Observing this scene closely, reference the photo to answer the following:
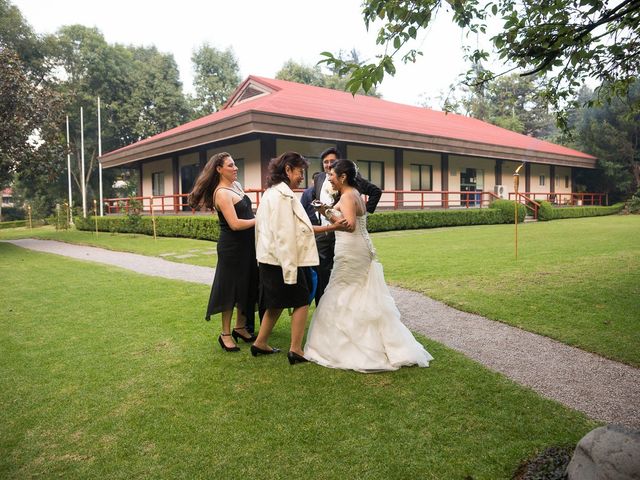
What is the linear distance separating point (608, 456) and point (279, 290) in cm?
271

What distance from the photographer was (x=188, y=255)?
12141mm

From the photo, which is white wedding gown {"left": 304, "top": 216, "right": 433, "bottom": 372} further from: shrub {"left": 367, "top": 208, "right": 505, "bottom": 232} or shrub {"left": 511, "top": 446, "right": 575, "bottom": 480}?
shrub {"left": 367, "top": 208, "right": 505, "bottom": 232}

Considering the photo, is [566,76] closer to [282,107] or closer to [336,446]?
[336,446]

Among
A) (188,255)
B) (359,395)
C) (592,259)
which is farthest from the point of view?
(188,255)

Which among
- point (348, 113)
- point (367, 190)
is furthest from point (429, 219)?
point (367, 190)

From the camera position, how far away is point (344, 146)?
20781mm

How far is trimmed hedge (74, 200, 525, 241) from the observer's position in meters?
16.0

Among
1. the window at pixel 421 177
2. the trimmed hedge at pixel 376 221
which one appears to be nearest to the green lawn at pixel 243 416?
the trimmed hedge at pixel 376 221

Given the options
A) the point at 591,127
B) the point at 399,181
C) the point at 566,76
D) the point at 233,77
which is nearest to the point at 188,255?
the point at 566,76

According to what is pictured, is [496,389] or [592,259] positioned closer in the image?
[496,389]

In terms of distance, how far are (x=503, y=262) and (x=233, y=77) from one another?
4084cm

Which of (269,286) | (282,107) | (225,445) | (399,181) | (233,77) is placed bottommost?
(225,445)

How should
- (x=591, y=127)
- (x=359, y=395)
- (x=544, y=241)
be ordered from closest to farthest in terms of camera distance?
(x=359, y=395)
(x=544, y=241)
(x=591, y=127)

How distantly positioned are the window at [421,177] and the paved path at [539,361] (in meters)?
18.1
